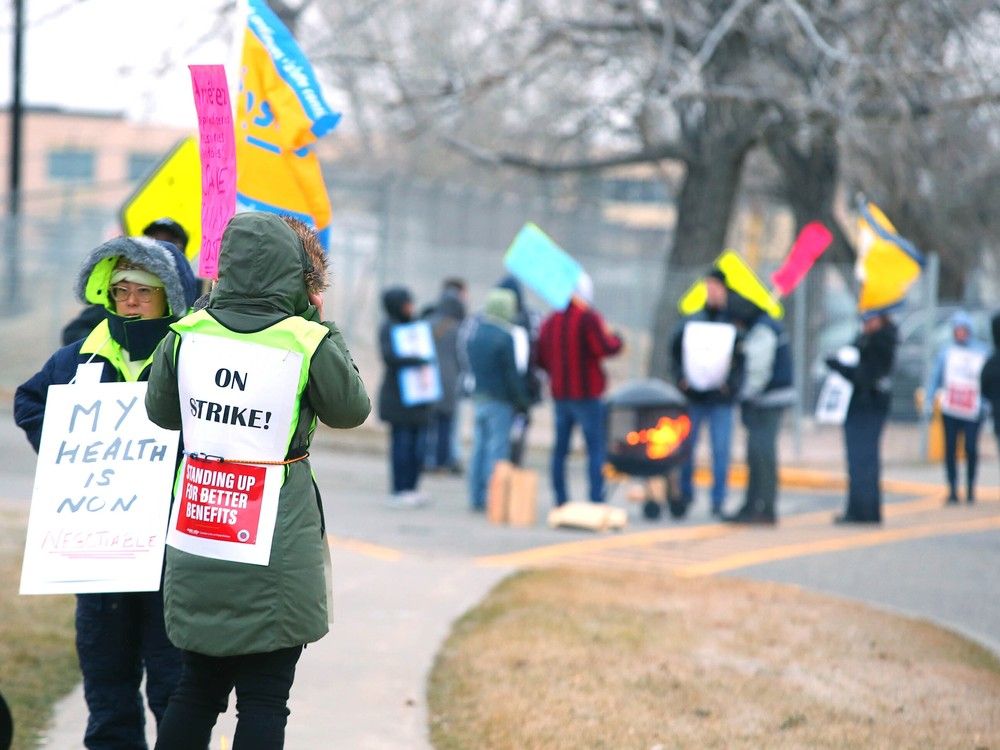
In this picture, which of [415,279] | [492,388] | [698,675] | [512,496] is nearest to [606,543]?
[512,496]

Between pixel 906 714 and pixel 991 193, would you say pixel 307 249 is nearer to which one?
pixel 906 714

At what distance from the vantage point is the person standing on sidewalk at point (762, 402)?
11.9m

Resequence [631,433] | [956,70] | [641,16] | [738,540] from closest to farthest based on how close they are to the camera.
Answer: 1. [738,540]
2. [631,433]
3. [956,70]
4. [641,16]

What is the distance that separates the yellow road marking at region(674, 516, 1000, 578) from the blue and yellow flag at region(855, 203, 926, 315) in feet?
5.90

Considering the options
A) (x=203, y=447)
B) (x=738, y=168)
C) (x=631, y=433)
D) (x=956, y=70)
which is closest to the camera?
(x=203, y=447)

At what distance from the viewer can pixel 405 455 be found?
13.1 metres

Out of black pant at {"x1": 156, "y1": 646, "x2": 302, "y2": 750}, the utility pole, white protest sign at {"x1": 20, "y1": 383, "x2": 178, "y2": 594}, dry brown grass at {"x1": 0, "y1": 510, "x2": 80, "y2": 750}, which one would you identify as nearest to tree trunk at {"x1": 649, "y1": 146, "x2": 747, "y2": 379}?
the utility pole

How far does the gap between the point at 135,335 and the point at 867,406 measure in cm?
895

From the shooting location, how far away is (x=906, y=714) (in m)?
6.18

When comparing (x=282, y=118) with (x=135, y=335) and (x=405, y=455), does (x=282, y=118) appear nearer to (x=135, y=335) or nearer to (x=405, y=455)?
(x=135, y=335)

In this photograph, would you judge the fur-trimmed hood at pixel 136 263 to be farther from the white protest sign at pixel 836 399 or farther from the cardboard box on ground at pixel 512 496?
the white protest sign at pixel 836 399

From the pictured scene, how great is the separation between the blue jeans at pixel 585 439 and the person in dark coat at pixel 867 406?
1965mm

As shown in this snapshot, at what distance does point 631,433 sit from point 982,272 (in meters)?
18.5

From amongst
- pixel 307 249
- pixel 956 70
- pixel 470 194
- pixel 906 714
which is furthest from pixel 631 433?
pixel 470 194
